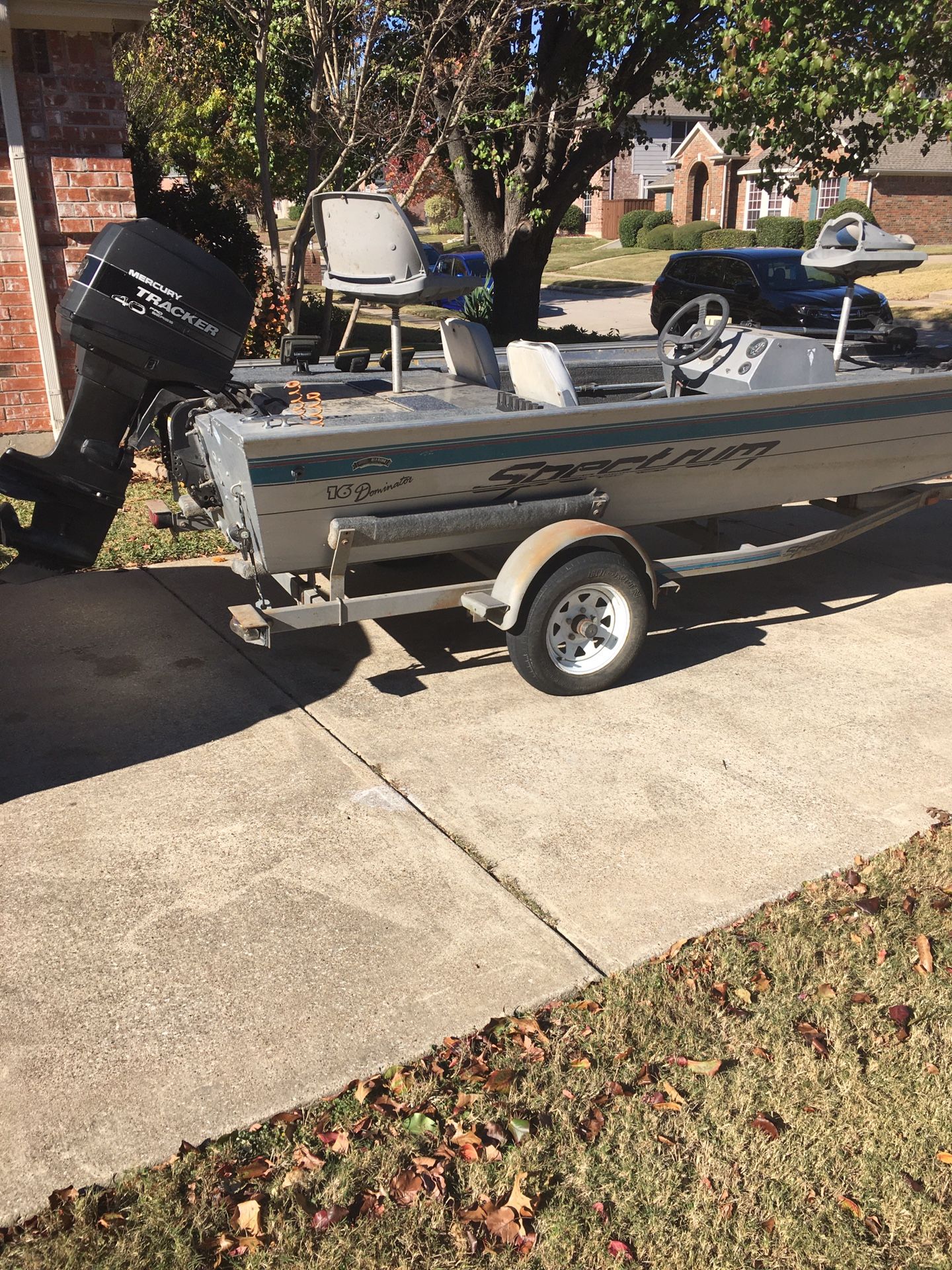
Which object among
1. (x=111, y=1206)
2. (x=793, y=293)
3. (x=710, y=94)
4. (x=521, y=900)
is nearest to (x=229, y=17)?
(x=710, y=94)

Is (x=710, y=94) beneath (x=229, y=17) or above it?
beneath

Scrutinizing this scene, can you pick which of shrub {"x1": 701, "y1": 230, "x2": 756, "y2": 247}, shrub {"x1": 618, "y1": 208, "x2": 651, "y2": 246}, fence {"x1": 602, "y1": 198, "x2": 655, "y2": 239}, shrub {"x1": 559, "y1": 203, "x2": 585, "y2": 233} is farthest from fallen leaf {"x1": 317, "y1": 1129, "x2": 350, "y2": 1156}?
shrub {"x1": 559, "y1": 203, "x2": 585, "y2": 233}

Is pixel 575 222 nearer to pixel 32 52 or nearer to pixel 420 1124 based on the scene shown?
pixel 32 52

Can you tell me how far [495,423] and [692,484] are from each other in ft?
4.52

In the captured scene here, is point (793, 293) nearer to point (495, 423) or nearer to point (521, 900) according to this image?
point (495, 423)

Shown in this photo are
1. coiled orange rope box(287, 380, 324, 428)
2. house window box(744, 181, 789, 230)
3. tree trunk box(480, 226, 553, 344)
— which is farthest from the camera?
house window box(744, 181, 789, 230)

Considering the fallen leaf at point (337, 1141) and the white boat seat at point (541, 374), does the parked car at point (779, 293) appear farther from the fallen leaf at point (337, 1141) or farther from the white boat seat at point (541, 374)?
the fallen leaf at point (337, 1141)

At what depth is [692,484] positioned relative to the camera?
19.2 ft

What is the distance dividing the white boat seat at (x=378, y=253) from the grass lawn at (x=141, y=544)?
229 centimetres

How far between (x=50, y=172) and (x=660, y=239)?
3931cm

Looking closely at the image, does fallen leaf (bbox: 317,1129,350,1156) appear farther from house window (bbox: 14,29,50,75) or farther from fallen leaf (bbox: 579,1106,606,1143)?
house window (bbox: 14,29,50,75)

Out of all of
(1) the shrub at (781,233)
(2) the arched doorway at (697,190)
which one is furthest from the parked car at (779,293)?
(2) the arched doorway at (697,190)

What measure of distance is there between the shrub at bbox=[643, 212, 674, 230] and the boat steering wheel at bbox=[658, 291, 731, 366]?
42806 mm

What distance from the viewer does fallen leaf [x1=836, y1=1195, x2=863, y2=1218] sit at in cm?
278
